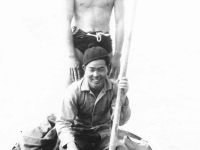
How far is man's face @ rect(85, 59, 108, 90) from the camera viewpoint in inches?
102

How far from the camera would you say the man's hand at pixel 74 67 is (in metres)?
2.93

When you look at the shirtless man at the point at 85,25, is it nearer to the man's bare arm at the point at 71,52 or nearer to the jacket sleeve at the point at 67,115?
the man's bare arm at the point at 71,52

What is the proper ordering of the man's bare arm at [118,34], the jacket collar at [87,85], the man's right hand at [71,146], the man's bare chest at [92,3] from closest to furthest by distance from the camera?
1. the man's right hand at [71,146]
2. the jacket collar at [87,85]
3. the man's bare chest at [92,3]
4. the man's bare arm at [118,34]

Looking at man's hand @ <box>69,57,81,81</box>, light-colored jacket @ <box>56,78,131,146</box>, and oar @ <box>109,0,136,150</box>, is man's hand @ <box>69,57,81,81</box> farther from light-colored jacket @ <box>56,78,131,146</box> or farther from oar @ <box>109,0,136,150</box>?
oar @ <box>109,0,136,150</box>

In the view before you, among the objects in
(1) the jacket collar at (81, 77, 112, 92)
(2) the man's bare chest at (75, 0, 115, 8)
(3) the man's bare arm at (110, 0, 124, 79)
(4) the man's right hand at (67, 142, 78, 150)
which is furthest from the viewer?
(3) the man's bare arm at (110, 0, 124, 79)

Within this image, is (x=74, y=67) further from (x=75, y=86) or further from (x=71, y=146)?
(x=71, y=146)

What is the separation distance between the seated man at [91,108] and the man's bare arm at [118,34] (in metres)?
0.25

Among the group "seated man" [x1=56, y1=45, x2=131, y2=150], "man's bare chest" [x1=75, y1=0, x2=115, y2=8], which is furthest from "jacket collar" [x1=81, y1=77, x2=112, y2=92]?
"man's bare chest" [x1=75, y1=0, x2=115, y2=8]

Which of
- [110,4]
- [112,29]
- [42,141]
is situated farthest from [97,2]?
[42,141]

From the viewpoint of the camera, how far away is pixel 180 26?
3.58 metres

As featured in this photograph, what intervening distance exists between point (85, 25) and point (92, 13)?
0.10 meters

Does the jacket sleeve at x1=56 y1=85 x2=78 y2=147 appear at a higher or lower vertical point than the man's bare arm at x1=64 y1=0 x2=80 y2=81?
lower

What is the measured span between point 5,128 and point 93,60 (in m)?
1.43

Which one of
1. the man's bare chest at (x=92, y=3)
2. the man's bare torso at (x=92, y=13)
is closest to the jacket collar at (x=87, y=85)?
the man's bare torso at (x=92, y=13)
